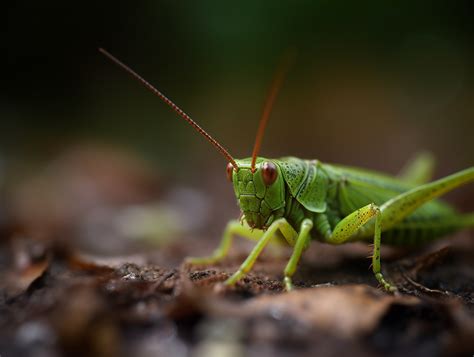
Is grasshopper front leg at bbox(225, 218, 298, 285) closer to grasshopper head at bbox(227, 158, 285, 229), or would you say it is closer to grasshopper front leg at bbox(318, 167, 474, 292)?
grasshopper head at bbox(227, 158, 285, 229)

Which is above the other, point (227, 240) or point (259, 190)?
point (259, 190)

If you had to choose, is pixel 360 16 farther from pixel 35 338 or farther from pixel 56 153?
pixel 35 338

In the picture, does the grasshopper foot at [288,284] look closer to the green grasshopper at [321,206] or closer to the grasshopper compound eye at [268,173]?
the green grasshopper at [321,206]

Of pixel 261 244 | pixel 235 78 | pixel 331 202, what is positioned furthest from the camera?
pixel 235 78

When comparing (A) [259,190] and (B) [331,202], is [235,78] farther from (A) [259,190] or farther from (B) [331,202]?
(A) [259,190]

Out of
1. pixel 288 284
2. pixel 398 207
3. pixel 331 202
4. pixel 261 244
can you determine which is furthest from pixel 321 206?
pixel 288 284

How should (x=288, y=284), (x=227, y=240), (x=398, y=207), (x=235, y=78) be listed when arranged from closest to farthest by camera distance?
(x=288, y=284) < (x=398, y=207) < (x=227, y=240) < (x=235, y=78)

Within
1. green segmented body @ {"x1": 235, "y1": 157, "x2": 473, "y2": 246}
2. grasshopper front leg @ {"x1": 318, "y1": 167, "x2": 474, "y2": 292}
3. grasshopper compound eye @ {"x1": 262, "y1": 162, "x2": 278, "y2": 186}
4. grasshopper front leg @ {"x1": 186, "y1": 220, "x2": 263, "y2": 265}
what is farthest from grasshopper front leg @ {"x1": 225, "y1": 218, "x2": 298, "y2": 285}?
grasshopper front leg @ {"x1": 186, "y1": 220, "x2": 263, "y2": 265}
